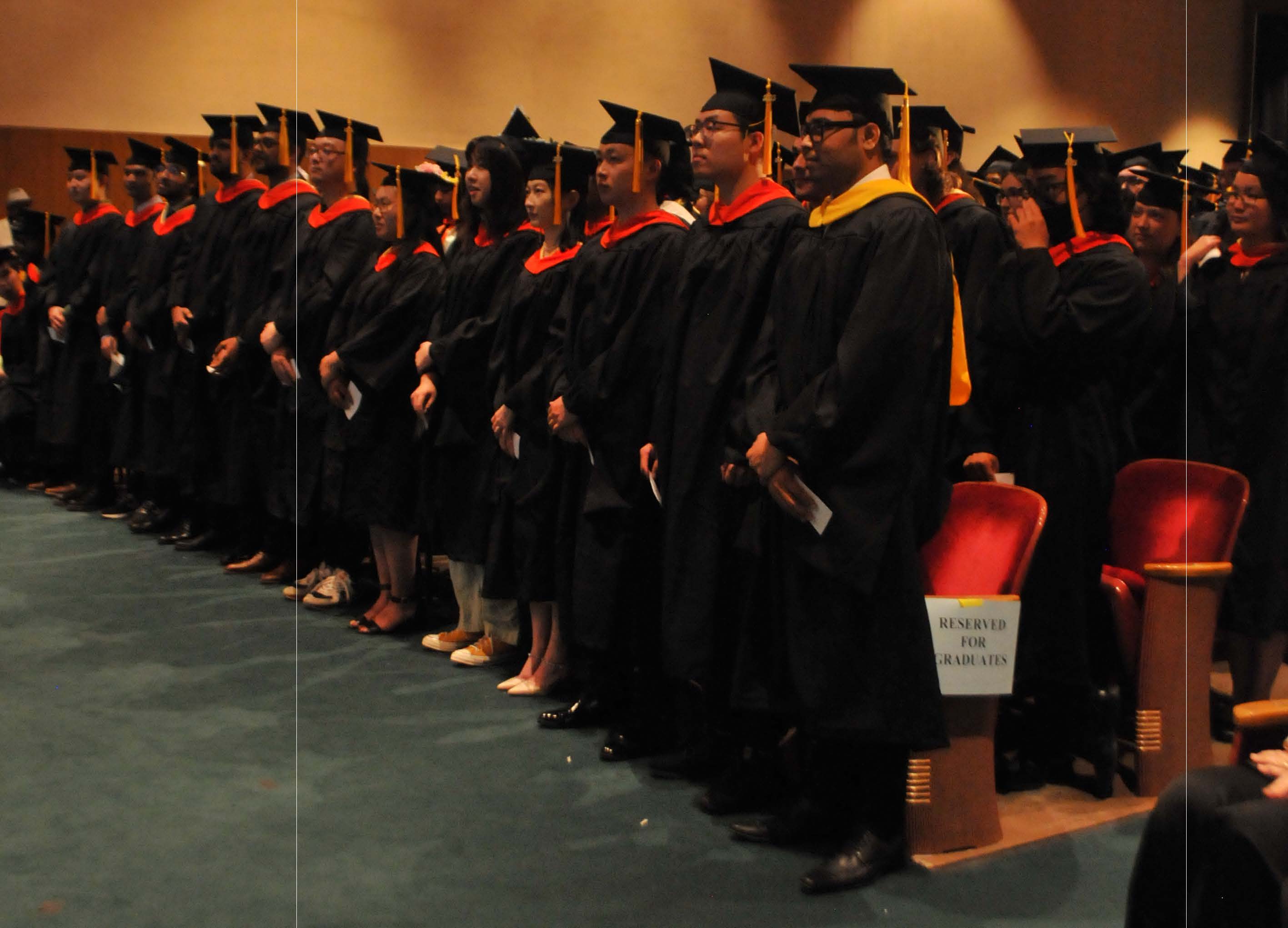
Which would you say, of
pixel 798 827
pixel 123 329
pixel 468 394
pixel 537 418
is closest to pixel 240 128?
pixel 123 329

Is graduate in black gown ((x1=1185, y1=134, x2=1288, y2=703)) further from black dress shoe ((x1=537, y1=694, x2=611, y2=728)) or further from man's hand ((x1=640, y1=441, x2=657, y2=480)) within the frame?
black dress shoe ((x1=537, y1=694, x2=611, y2=728))

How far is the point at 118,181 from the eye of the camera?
9.67 meters

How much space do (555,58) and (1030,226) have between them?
9.76 ft

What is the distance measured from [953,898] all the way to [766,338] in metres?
1.44

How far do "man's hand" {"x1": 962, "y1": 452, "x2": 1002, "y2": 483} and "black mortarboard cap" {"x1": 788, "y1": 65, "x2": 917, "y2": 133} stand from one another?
1.06m

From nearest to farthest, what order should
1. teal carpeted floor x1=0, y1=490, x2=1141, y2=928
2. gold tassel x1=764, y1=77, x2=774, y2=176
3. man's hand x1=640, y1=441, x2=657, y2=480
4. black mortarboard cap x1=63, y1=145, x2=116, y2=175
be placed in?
teal carpeted floor x1=0, y1=490, x2=1141, y2=928 → gold tassel x1=764, y1=77, x2=774, y2=176 → man's hand x1=640, y1=441, x2=657, y2=480 → black mortarboard cap x1=63, y1=145, x2=116, y2=175

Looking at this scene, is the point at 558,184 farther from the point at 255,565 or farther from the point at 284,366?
the point at 255,565

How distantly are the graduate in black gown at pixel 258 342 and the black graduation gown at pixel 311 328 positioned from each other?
143 millimetres

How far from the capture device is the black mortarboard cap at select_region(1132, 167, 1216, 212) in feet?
14.0

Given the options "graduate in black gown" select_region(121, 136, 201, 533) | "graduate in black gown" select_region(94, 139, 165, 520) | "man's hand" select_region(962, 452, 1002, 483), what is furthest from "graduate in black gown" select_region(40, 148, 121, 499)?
"man's hand" select_region(962, 452, 1002, 483)

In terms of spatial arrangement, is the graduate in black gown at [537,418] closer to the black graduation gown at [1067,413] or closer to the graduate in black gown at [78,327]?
the black graduation gown at [1067,413]

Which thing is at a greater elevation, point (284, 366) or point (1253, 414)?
point (284, 366)

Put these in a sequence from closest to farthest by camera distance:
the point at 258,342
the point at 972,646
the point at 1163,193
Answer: the point at 972,646 → the point at 1163,193 → the point at 258,342

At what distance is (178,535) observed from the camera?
281 inches
